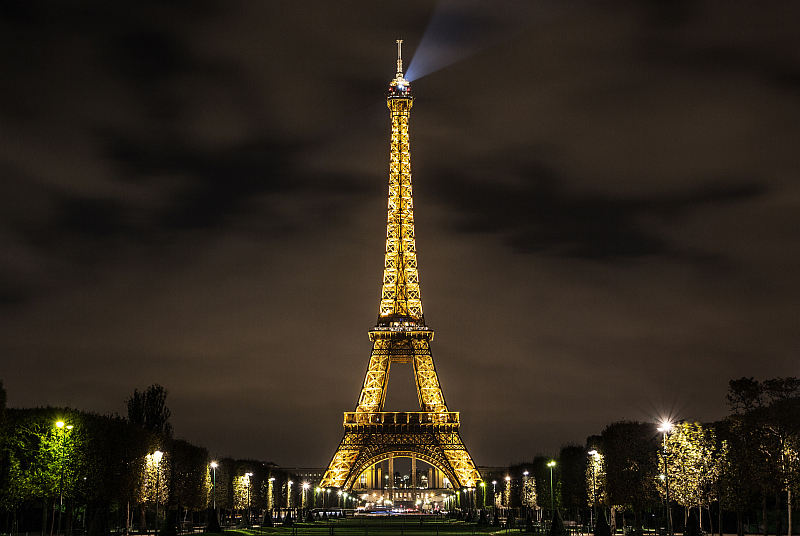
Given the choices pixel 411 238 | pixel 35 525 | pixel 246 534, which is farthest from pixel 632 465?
pixel 411 238

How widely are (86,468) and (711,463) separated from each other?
125 ft

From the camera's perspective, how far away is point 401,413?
109 m

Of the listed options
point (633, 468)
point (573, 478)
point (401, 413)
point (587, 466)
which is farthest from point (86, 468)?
point (401, 413)

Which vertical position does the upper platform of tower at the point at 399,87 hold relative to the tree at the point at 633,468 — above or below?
above

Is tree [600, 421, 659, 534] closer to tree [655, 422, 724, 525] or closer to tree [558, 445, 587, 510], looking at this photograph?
tree [655, 422, 724, 525]

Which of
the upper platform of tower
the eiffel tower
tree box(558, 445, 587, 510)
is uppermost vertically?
the upper platform of tower

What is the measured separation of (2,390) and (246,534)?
68.7ft

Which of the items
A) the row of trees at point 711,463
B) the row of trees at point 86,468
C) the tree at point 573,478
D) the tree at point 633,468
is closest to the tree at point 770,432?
the row of trees at point 711,463

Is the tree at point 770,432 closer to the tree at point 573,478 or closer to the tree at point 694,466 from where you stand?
the tree at point 694,466

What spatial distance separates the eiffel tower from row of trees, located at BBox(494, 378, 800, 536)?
2348 cm

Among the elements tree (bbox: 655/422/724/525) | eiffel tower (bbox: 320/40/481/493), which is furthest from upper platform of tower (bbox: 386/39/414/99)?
tree (bbox: 655/422/724/525)

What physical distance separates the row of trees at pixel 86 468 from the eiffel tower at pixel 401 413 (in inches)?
1102

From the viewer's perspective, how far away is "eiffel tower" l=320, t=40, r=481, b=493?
107812 millimetres

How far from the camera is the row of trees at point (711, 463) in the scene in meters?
42.8
